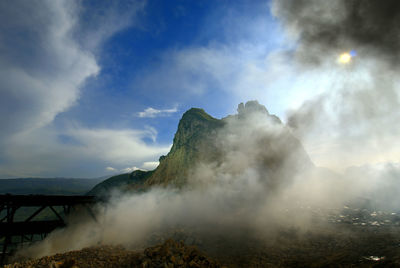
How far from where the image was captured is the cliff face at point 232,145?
46.2 metres

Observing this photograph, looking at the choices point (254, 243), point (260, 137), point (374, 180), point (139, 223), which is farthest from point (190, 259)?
point (374, 180)

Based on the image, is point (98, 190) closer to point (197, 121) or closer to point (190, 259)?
point (197, 121)

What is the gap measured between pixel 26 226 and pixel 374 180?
85.5 metres

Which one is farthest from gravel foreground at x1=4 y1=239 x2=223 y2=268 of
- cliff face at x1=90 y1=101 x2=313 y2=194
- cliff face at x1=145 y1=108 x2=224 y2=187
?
cliff face at x1=145 y1=108 x2=224 y2=187

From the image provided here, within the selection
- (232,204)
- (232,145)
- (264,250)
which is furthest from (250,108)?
(264,250)

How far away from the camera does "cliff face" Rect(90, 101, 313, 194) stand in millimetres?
46250

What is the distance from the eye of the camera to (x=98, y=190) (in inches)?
3575

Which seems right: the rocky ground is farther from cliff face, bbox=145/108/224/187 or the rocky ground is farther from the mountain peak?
the mountain peak

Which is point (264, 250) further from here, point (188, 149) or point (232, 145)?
point (188, 149)

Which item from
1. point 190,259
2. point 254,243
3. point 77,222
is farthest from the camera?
point 77,222

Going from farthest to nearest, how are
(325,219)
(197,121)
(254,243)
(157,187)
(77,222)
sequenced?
(197,121) < (157,187) < (325,219) < (77,222) < (254,243)

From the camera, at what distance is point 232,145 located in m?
52.9

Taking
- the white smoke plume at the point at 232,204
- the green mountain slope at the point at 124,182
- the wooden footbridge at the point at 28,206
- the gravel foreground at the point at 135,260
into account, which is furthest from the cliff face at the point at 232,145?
the wooden footbridge at the point at 28,206

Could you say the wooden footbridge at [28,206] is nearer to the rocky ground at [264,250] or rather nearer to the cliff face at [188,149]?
the rocky ground at [264,250]
